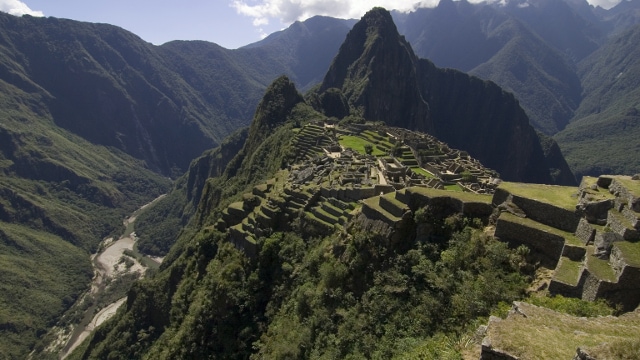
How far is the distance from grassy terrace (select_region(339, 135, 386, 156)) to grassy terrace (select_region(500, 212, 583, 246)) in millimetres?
47757

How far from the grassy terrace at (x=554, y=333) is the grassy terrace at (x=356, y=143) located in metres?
55.2

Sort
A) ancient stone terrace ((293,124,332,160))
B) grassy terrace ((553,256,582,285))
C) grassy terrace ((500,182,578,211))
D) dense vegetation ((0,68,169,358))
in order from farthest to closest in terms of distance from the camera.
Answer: dense vegetation ((0,68,169,358)) → ancient stone terrace ((293,124,332,160)) → grassy terrace ((500,182,578,211)) → grassy terrace ((553,256,582,285))

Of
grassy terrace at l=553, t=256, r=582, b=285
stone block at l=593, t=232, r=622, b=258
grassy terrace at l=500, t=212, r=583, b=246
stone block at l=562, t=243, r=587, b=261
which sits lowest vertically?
grassy terrace at l=553, t=256, r=582, b=285

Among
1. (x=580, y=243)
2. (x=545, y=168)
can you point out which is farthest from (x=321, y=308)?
(x=545, y=168)

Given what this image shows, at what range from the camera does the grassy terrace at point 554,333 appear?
1086 cm

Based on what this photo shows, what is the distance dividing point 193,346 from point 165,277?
28890 millimetres

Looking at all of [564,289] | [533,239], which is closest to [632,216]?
[533,239]

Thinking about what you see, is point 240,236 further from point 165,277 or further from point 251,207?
point 165,277

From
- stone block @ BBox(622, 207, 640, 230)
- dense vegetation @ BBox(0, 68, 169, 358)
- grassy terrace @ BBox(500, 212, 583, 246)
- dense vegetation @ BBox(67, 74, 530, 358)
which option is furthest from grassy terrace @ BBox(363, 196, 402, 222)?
dense vegetation @ BBox(0, 68, 169, 358)

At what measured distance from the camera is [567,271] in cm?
1661

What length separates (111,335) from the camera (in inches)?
2502

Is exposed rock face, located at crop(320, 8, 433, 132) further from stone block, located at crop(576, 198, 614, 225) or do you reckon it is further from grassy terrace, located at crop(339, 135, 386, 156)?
stone block, located at crop(576, 198, 614, 225)

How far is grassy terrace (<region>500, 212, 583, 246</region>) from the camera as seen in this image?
18.1m

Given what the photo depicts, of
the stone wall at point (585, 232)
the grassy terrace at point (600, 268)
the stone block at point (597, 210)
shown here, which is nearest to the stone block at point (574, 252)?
the stone wall at point (585, 232)
